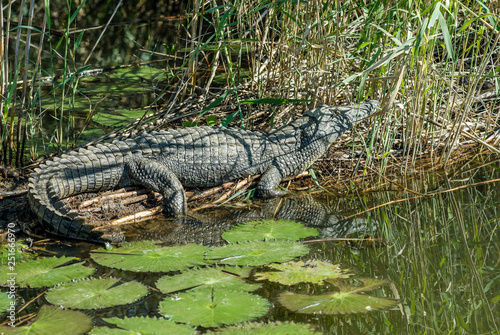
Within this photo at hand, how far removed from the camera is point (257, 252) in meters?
3.18

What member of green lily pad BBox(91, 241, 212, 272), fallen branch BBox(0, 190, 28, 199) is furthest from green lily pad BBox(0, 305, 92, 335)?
fallen branch BBox(0, 190, 28, 199)

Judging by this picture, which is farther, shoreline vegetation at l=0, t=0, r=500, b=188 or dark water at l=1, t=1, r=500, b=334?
shoreline vegetation at l=0, t=0, r=500, b=188

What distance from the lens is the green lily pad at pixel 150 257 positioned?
3.05 meters

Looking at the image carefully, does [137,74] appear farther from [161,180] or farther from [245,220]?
[245,220]

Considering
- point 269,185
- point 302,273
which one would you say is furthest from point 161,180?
point 302,273

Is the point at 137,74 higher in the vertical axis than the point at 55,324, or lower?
higher

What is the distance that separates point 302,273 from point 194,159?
1.81 meters

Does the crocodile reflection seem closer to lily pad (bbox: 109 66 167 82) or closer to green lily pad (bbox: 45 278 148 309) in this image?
green lily pad (bbox: 45 278 148 309)

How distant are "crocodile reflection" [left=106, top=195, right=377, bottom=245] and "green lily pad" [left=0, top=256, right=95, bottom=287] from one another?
0.52 meters

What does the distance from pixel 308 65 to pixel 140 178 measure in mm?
1881

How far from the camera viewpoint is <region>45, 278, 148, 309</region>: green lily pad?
2.68m

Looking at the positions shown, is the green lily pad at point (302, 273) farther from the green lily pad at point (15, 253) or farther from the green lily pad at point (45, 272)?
the green lily pad at point (15, 253)

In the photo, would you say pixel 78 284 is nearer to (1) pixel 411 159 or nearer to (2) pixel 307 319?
(2) pixel 307 319

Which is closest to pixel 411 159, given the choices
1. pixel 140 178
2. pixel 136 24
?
pixel 140 178
